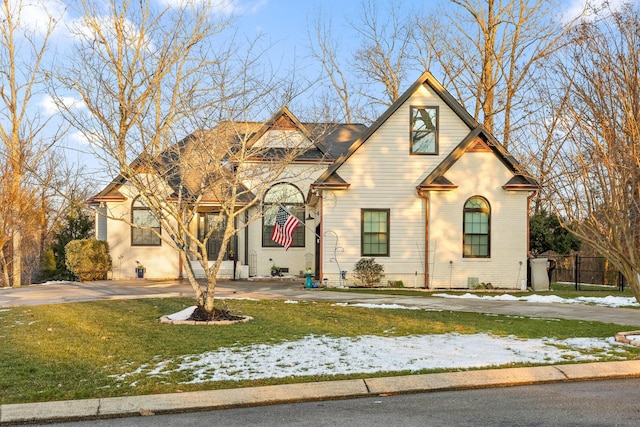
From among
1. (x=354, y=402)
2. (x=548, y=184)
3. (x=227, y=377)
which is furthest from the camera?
(x=548, y=184)

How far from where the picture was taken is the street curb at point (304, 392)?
625 cm

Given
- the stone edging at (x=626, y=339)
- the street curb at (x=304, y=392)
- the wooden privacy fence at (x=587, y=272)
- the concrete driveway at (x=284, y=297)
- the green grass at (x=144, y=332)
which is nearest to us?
the street curb at (x=304, y=392)

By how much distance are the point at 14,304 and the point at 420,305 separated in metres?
10.1

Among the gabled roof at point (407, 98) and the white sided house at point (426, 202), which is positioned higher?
the gabled roof at point (407, 98)

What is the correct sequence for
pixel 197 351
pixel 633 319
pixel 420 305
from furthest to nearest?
pixel 420 305
pixel 633 319
pixel 197 351

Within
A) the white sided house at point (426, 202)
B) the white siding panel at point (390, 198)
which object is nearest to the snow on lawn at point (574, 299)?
the white sided house at point (426, 202)

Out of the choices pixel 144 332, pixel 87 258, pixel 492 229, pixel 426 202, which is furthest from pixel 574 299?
pixel 87 258

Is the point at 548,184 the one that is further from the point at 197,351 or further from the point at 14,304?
the point at 14,304

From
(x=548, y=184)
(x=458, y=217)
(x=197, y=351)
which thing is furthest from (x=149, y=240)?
(x=548, y=184)

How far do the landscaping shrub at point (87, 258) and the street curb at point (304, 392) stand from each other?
17055 millimetres

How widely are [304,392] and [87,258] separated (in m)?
17.8

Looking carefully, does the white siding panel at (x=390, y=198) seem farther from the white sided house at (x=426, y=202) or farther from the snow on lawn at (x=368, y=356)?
the snow on lawn at (x=368, y=356)

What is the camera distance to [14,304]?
50.2 feet

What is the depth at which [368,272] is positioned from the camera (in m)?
20.0
